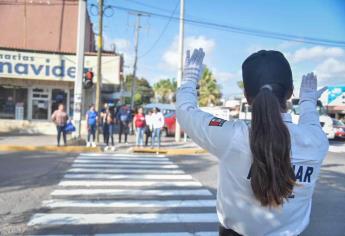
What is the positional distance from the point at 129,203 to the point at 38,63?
56.3 feet

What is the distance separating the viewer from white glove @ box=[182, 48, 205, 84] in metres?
2.21

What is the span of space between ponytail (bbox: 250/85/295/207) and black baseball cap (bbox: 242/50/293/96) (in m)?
0.11

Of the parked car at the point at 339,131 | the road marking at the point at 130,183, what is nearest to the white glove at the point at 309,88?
the road marking at the point at 130,183

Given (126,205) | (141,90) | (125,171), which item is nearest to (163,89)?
(141,90)

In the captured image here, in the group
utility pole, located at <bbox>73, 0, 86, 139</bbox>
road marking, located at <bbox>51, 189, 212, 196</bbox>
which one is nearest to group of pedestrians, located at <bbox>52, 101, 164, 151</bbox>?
utility pole, located at <bbox>73, 0, 86, 139</bbox>

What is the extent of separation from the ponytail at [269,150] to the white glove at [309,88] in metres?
0.42

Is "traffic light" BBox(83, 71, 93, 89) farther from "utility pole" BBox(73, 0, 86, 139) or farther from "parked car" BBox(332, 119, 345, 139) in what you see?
"parked car" BBox(332, 119, 345, 139)

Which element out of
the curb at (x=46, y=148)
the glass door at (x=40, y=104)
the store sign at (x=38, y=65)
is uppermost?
the store sign at (x=38, y=65)

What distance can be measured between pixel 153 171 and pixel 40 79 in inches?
528

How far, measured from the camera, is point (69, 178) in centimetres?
1052

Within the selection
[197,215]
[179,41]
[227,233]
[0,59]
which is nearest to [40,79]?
[0,59]

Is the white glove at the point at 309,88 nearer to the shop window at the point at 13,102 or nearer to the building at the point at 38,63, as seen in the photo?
the building at the point at 38,63

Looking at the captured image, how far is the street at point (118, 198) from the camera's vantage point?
6.34 meters

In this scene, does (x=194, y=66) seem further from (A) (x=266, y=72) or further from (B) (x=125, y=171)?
(B) (x=125, y=171)
